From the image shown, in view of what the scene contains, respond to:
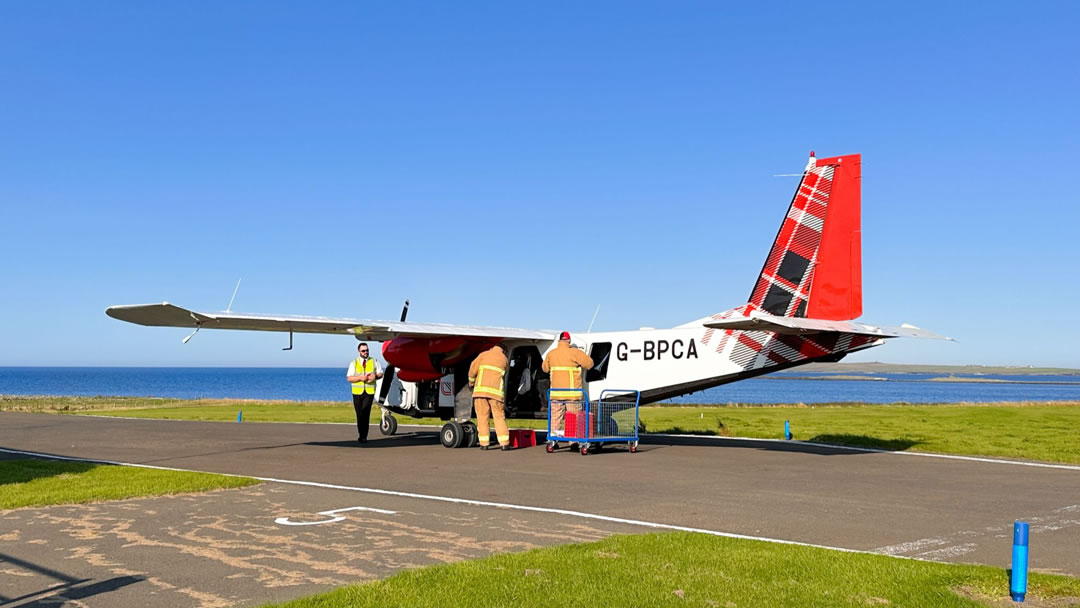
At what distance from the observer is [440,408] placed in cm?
2245

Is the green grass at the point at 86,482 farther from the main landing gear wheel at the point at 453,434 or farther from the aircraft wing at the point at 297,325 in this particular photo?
the main landing gear wheel at the point at 453,434

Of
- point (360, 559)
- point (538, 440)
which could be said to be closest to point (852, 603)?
point (360, 559)

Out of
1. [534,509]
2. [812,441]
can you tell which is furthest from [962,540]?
[812,441]

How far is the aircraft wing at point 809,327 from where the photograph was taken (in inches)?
602

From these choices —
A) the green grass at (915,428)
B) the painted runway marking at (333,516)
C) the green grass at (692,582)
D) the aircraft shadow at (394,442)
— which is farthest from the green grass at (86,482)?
the green grass at (915,428)

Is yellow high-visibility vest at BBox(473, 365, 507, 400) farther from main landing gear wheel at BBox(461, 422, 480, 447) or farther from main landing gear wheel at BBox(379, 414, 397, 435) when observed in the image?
main landing gear wheel at BBox(379, 414, 397, 435)

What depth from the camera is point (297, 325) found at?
19.3 metres

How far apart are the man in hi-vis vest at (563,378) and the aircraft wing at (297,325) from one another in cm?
236

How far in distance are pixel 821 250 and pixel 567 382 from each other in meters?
5.55

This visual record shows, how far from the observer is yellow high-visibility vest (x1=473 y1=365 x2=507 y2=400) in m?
19.5

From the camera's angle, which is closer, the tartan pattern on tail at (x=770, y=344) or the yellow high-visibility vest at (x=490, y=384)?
the tartan pattern on tail at (x=770, y=344)

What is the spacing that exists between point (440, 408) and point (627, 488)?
34.0 ft

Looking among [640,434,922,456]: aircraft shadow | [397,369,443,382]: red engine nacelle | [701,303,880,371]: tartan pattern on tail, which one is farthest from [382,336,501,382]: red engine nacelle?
[701,303,880,371]: tartan pattern on tail

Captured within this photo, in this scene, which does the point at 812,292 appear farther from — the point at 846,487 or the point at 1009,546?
the point at 1009,546
